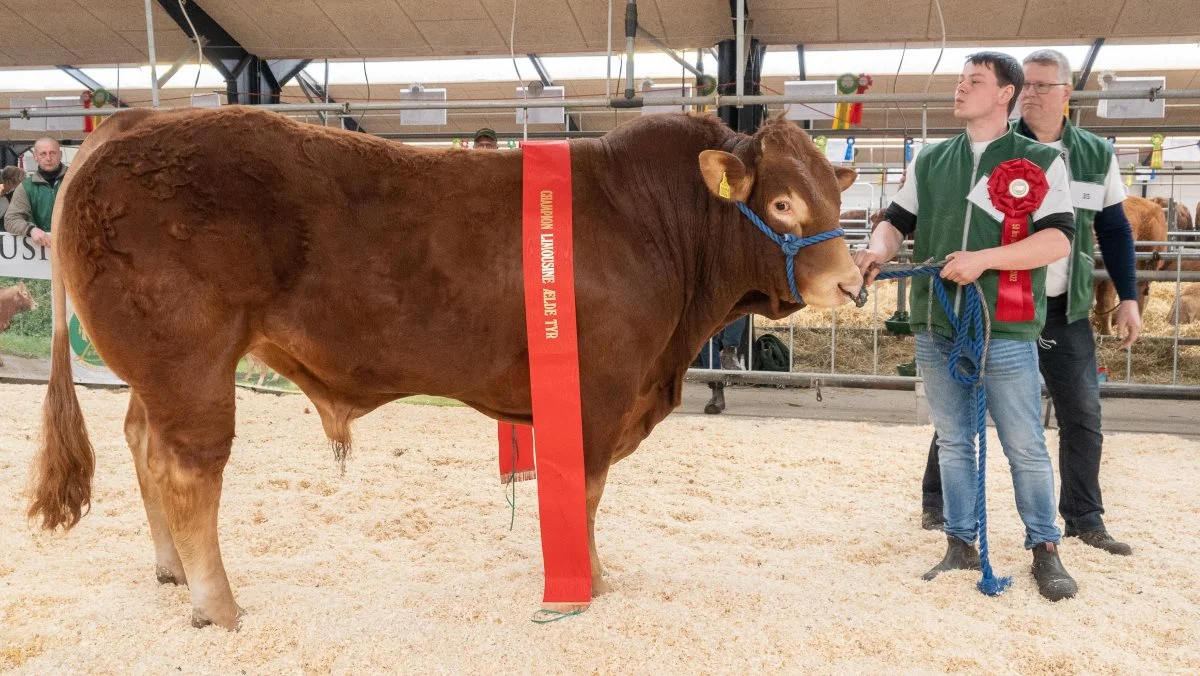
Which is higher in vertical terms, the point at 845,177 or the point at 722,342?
the point at 845,177

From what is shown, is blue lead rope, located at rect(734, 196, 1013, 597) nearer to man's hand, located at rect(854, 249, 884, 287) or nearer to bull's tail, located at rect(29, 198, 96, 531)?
man's hand, located at rect(854, 249, 884, 287)

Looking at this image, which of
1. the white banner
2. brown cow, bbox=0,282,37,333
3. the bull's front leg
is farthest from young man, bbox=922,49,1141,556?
brown cow, bbox=0,282,37,333

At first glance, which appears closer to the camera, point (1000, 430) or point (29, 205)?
point (1000, 430)

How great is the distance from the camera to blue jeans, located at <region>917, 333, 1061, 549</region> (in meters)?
3.21

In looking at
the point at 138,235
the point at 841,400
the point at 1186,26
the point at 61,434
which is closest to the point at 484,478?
the point at 61,434

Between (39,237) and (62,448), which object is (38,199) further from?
(62,448)

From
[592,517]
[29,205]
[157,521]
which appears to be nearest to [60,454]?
[157,521]

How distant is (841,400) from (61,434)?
6.03 m

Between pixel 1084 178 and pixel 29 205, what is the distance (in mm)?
7534

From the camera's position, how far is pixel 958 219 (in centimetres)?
329

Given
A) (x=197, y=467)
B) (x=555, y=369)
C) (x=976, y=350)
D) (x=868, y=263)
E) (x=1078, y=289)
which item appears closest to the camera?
(x=197, y=467)

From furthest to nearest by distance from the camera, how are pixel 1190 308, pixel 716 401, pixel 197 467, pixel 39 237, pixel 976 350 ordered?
pixel 1190 308 < pixel 39 237 < pixel 716 401 < pixel 976 350 < pixel 197 467

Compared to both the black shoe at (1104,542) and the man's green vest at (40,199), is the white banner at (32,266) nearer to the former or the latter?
the man's green vest at (40,199)

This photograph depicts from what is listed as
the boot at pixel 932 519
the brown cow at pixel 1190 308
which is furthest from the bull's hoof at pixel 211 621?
the brown cow at pixel 1190 308
